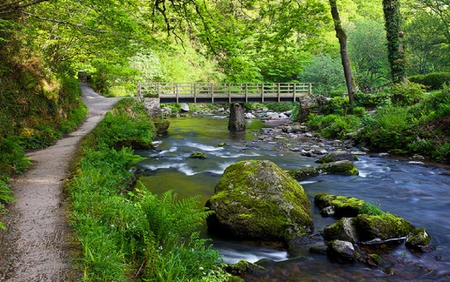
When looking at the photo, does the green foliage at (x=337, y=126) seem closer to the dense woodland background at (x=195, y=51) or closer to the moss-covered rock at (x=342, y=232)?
the dense woodland background at (x=195, y=51)

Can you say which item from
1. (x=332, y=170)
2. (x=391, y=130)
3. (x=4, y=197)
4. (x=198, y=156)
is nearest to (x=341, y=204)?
(x=332, y=170)

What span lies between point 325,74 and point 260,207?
27526 millimetres

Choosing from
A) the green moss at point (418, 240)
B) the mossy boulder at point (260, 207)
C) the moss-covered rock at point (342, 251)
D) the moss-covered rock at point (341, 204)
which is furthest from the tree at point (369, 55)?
the moss-covered rock at point (342, 251)

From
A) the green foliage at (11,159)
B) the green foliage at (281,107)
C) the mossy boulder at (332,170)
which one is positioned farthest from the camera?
the green foliage at (281,107)

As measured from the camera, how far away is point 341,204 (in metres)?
7.86

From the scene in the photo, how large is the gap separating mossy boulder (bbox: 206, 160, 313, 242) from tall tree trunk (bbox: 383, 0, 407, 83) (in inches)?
572

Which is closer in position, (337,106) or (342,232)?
(342,232)

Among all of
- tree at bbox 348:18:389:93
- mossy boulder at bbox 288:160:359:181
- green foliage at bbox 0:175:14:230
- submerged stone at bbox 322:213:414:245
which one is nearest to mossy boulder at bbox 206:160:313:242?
submerged stone at bbox 322:213:414:245

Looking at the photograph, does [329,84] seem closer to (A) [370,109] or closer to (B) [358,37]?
(B) [358,37]

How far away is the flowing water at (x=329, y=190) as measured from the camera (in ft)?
18.4

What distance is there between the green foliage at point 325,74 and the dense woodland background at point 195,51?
4111mm

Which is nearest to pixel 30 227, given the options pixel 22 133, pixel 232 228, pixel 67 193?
pixel 67 193

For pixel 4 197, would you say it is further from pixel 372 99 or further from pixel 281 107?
pixel 281 107

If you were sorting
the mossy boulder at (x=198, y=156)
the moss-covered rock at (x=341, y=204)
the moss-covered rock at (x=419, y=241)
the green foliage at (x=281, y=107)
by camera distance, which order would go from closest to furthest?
the moss-covered rock at (x=419, y=241)
the moss-covered rock at (x=341, y=204)
the mossy boulder at (x=198, y=156)
the green foliage at (x=281, y=107)
